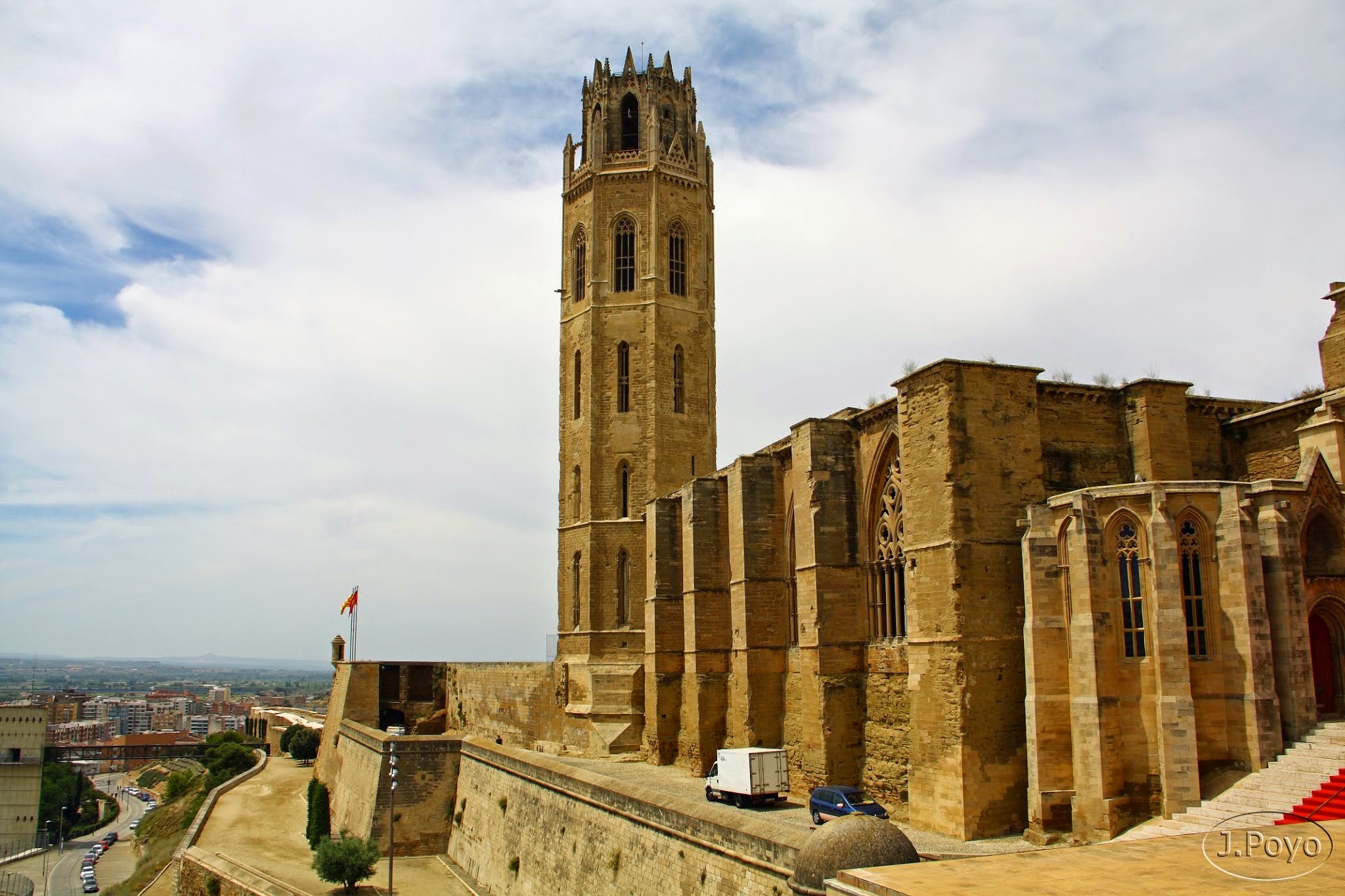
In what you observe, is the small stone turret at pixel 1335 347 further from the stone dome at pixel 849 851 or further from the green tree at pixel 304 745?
the green tree at pixel 304 745

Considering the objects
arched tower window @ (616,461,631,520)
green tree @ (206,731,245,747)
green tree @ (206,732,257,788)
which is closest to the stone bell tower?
arched tower window @ (616,461,631,520)

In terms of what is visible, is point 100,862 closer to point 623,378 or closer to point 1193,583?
point 623,378

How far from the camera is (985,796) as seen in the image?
17.6 m

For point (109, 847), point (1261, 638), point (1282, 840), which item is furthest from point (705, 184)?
point (109, 847)

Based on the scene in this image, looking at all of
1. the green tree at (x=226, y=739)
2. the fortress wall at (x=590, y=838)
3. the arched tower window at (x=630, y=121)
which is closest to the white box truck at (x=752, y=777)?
→ the fortress wall at (x=590, y=838)

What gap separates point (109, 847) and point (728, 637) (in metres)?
65.7

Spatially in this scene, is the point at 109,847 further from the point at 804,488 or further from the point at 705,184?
the point at 804,488

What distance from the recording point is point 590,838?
68.6 feet

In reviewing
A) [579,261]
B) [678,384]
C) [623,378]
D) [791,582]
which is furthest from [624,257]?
[791,582]

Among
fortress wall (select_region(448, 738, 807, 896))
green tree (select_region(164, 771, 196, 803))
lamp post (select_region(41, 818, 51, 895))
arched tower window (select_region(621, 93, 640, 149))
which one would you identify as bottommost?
lamp post (select_region(41, 818, 51, 895))

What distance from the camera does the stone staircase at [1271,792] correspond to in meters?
14.6

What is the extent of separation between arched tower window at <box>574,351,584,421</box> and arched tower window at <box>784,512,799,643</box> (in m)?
12.5

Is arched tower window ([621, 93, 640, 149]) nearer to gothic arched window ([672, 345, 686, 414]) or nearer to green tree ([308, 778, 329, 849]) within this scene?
gothic arched window ([672, 345, 686, 414])

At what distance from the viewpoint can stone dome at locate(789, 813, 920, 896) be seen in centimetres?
1136
